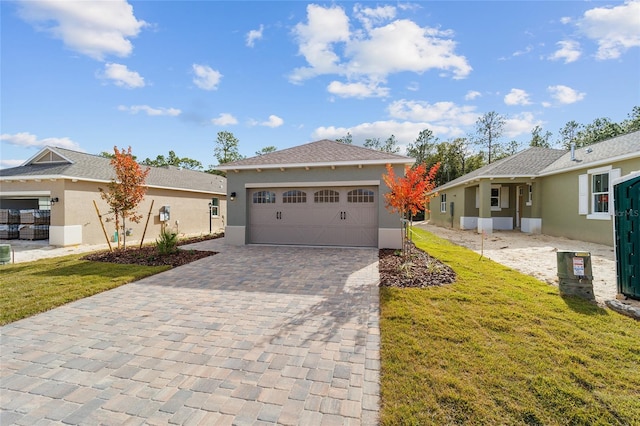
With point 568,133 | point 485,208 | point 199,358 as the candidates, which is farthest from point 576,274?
point 568,133

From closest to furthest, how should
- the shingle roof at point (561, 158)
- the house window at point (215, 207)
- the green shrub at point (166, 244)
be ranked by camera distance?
the green shrub at point (166, 244) → the shingle roof at point (561, 158) → the house window at point (215, 207)

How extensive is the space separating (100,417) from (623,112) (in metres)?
53.6

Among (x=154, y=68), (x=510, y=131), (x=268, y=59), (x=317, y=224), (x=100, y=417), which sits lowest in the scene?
(x=100, y=417)

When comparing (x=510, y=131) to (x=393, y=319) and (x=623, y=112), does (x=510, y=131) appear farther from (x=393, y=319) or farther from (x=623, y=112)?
(x=393, y=319)

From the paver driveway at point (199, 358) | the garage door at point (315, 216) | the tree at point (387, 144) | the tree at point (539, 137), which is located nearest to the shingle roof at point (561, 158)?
the garage door at point (315, 216)

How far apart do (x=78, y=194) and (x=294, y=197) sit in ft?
33.3

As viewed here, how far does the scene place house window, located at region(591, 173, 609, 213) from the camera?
36.2 ft

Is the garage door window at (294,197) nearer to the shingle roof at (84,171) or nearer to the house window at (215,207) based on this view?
the shingle roof at (84,171)

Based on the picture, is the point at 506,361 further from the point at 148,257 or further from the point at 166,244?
the point at 148,257

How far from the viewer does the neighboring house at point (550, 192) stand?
10.9 metres

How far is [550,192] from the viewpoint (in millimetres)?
14469

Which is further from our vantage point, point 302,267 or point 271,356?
point 302,267

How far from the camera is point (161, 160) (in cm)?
A: 4700

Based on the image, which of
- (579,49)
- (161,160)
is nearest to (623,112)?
(579,49)
